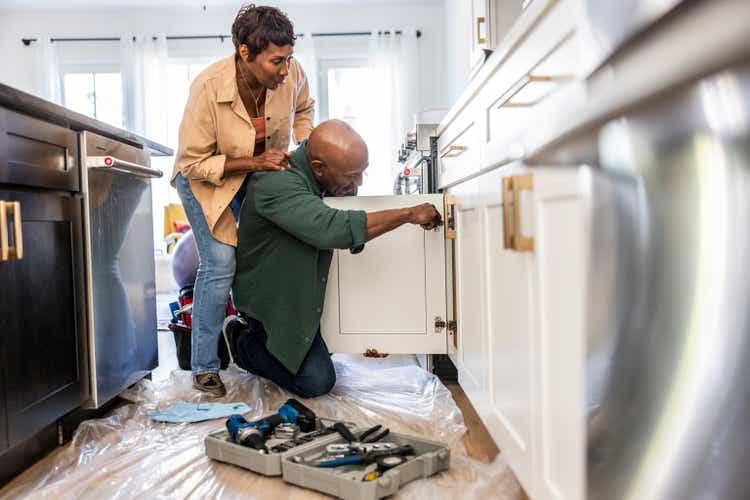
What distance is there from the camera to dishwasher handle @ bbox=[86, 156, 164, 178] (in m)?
1.68

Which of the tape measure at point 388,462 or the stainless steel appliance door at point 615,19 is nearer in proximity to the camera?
the stainless steel appliance door at point 615,19

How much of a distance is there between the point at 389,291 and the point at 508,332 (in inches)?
33.1

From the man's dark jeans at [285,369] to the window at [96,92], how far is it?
422 cm

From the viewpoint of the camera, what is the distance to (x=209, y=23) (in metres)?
5.56

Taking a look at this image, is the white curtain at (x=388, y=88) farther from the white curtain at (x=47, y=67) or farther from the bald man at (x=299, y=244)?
the bald man at (x=299, y=244)

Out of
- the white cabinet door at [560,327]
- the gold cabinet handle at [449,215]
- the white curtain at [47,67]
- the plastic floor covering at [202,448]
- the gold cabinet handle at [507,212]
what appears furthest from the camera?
the white curtain at [47,67]

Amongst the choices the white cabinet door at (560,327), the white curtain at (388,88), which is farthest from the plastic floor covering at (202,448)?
the white curtain at (388,88)

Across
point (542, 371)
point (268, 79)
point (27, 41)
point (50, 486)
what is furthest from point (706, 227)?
point (27, 41)

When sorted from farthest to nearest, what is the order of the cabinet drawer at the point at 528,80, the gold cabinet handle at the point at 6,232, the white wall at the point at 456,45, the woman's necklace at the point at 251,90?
the white wall at the point at 456,45
the woman's necklace at the point at 251,90
the gold cabinet handle at the point at 6,232
the cabinet drawer at the point at 528,80

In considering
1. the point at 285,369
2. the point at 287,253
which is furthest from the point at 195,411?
the point at 287,253

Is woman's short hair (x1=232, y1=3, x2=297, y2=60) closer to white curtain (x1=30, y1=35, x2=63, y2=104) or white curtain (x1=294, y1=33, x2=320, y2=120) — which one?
white curtain (x1=294, y1=33, x2=320, y2=120)

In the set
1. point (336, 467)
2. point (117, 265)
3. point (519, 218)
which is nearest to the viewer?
point (519, 218)

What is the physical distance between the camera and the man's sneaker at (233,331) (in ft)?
7.02

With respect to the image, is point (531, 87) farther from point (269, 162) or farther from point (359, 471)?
point (269, 162)
